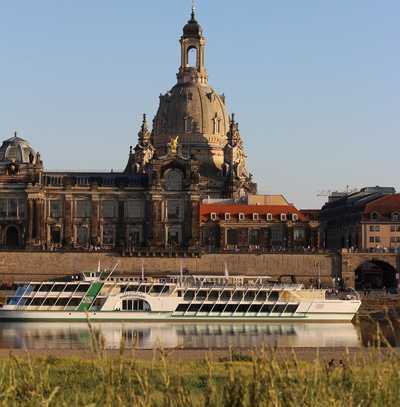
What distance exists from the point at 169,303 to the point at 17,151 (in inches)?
1937

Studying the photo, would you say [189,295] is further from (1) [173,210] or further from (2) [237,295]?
(1) [173,210]

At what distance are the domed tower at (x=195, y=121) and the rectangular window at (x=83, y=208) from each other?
27500 mm

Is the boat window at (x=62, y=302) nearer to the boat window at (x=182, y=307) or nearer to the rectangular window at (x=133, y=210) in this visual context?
the boat window at (x=182, y=307)

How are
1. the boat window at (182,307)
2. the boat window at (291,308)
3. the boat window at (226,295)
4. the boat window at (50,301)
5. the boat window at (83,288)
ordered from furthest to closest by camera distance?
the boat window at (291,308) → the boat window at (226,295) → the boat window at (83,288) → the boat window at (182,307) → the boat window at (50,301)

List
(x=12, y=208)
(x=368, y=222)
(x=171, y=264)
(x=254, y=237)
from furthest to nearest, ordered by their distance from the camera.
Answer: (x=368, y=222) → (x=254, y=237) → (x=12, y=208) → (x=171, y=264)

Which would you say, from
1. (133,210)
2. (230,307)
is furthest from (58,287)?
(133,210)

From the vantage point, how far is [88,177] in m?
108

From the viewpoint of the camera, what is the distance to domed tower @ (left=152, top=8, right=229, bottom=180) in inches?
5276

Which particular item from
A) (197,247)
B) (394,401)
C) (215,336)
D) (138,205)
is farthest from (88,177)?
(394,401)

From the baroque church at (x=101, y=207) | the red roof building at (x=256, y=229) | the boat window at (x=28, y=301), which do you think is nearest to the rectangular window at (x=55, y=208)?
the baroque church at (x=101, y=207)

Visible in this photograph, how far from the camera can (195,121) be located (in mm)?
135625

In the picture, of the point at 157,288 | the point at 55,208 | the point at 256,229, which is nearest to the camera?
the point at 157,288

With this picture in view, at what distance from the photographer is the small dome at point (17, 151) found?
11225 centimetres

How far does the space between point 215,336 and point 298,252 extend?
42325 mm
